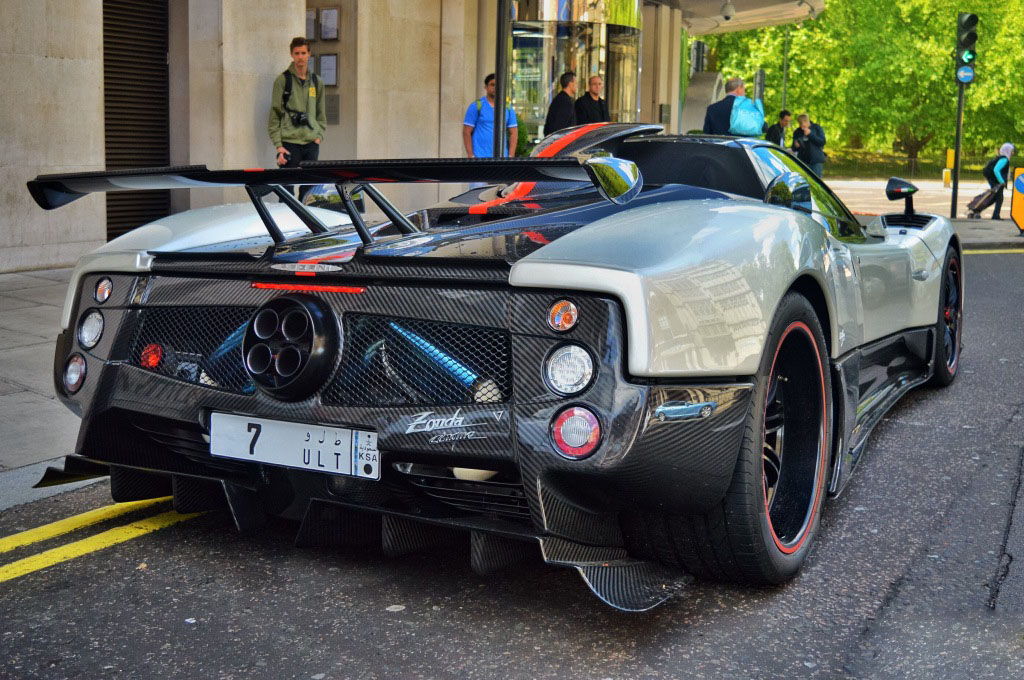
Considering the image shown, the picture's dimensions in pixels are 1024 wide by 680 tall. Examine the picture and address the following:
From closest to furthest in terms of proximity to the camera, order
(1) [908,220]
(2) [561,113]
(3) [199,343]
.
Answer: (3) [199,343]
(1) [908,220]
(2) [561,113]

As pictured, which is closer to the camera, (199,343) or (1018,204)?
(199,343)

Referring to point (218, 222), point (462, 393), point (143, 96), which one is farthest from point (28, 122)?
point (462, 393)

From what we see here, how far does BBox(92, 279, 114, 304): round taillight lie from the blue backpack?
35.6 feet

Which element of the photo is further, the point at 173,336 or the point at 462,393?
the point at 173,336

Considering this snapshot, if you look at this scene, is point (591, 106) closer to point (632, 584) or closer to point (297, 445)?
point (297, 445)

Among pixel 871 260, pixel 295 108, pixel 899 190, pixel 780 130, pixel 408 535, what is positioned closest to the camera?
pixel 408 535

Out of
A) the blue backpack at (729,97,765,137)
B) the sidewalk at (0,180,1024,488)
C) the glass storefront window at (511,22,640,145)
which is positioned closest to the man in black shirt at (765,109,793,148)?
the glass storefront window at (511,22,640,145)

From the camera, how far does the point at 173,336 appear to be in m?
3.38

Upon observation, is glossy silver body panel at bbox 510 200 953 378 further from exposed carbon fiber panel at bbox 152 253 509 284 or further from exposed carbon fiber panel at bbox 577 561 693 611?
exposed carbon fiber panel at bbox 577 561 693 611

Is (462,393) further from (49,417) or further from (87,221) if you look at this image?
(87,221)

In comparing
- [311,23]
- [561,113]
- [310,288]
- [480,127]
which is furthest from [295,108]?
[310,288]

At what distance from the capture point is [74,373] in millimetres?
3506

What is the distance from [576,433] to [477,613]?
66cm

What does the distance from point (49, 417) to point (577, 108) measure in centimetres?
927
